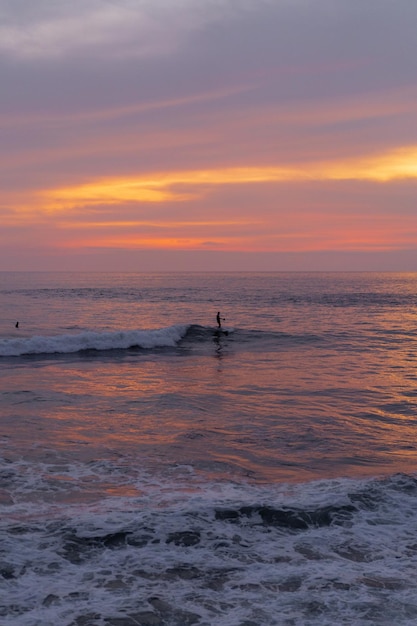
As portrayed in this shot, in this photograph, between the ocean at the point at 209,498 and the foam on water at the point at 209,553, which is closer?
the foam on water at the point at 209,553

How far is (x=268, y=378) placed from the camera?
20.5 m

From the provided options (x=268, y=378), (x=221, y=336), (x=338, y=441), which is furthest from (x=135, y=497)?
(x=221, y=336)

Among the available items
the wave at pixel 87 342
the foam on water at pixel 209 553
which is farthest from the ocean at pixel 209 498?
the wave at pixel 87 342

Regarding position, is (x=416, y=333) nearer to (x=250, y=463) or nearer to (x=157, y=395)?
(x=157, y=395)

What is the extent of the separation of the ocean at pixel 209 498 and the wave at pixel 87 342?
229 inches

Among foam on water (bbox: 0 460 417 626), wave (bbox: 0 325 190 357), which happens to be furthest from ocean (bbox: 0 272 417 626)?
wave (bbox: 0 325 190 357)

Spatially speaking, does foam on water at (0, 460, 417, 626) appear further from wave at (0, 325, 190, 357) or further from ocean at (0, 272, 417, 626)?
wave at (0, 325, 190, 357)

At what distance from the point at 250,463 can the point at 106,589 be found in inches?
202

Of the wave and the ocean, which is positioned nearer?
the ocean

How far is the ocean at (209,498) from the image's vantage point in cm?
584

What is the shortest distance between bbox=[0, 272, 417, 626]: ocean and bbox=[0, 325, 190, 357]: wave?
581 centimetres

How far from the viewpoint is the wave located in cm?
2789

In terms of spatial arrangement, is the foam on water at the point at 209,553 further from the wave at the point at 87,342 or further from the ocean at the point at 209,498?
the wave at the point at 87,342

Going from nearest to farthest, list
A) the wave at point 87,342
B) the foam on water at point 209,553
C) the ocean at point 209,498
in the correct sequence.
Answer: the foam on water at point 209,553 < the ocean at point 209,498 < the wave at point 87,342
